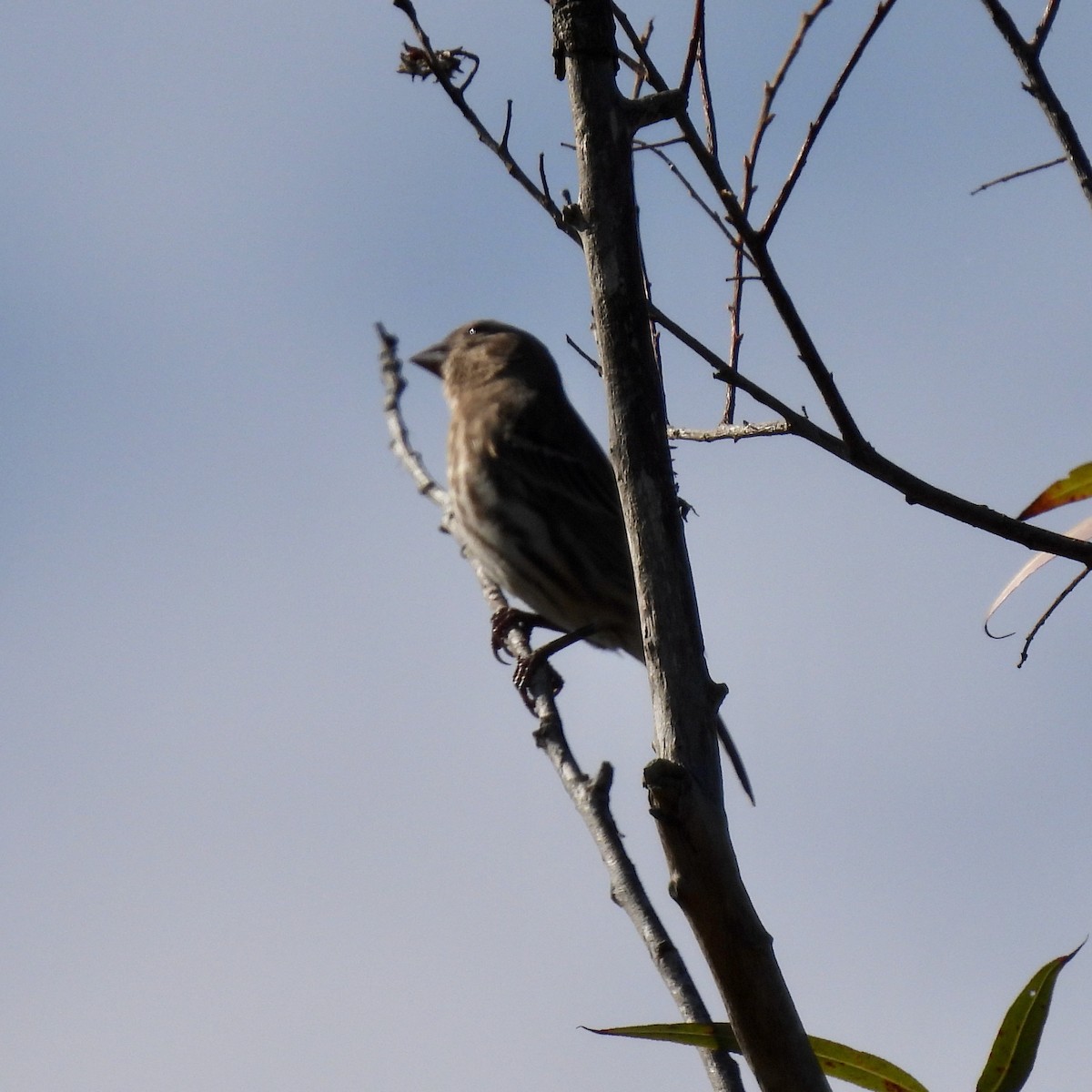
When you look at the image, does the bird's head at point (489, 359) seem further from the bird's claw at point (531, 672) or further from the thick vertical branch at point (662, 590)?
the thick vertical branch at point (662, 590)

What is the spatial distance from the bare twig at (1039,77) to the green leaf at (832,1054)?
6.75 feet

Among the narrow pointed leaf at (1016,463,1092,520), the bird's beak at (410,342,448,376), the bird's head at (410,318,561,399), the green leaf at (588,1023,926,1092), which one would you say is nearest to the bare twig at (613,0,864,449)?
the narrow pointed leaf at (1016,463,1092,520)

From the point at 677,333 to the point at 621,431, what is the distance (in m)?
0.76

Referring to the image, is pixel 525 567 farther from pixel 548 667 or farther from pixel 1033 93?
pixel 1033 93

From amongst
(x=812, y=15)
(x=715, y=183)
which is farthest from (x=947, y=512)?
(x=812, y=15)

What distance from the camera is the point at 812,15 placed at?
367 centimetres

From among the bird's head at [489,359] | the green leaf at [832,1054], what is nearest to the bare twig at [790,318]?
the green leaf at [832,1054]

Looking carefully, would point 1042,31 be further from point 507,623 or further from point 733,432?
point 507,623

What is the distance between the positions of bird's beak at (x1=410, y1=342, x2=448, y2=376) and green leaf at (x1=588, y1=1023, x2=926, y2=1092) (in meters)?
6.74

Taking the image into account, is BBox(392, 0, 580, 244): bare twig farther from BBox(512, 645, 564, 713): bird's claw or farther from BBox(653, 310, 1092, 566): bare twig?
BBox(512, 645, 564, 713): bird's claw

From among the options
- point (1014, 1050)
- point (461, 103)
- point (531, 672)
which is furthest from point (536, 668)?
point (1014, 1050)

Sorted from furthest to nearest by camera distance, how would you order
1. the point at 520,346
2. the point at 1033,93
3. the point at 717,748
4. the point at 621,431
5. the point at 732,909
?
the point at 520,346, the point at 1033,93, the point at 621,431, the point at 717,748, the point at 732,909

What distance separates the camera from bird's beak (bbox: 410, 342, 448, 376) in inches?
346

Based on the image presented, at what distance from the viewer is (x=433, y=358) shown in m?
8.84
